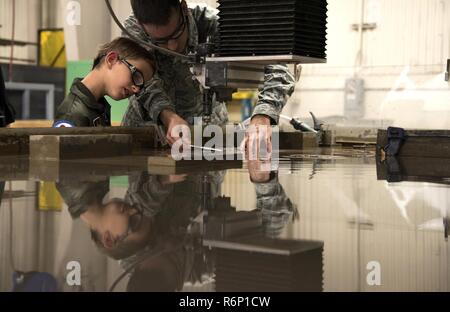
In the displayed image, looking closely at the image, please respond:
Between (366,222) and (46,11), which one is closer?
(366,222)

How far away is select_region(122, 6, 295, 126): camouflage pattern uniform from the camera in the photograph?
7.90ft

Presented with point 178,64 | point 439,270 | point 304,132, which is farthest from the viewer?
point 304,132

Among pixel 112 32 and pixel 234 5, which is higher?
pixel 112 32

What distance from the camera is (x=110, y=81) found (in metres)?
2.42

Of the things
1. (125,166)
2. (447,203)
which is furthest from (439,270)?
(125,166)

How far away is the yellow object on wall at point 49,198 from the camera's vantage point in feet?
3.50

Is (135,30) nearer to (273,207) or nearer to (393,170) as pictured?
(393,170)

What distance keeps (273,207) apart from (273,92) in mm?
1369

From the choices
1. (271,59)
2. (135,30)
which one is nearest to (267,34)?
(271,59)
